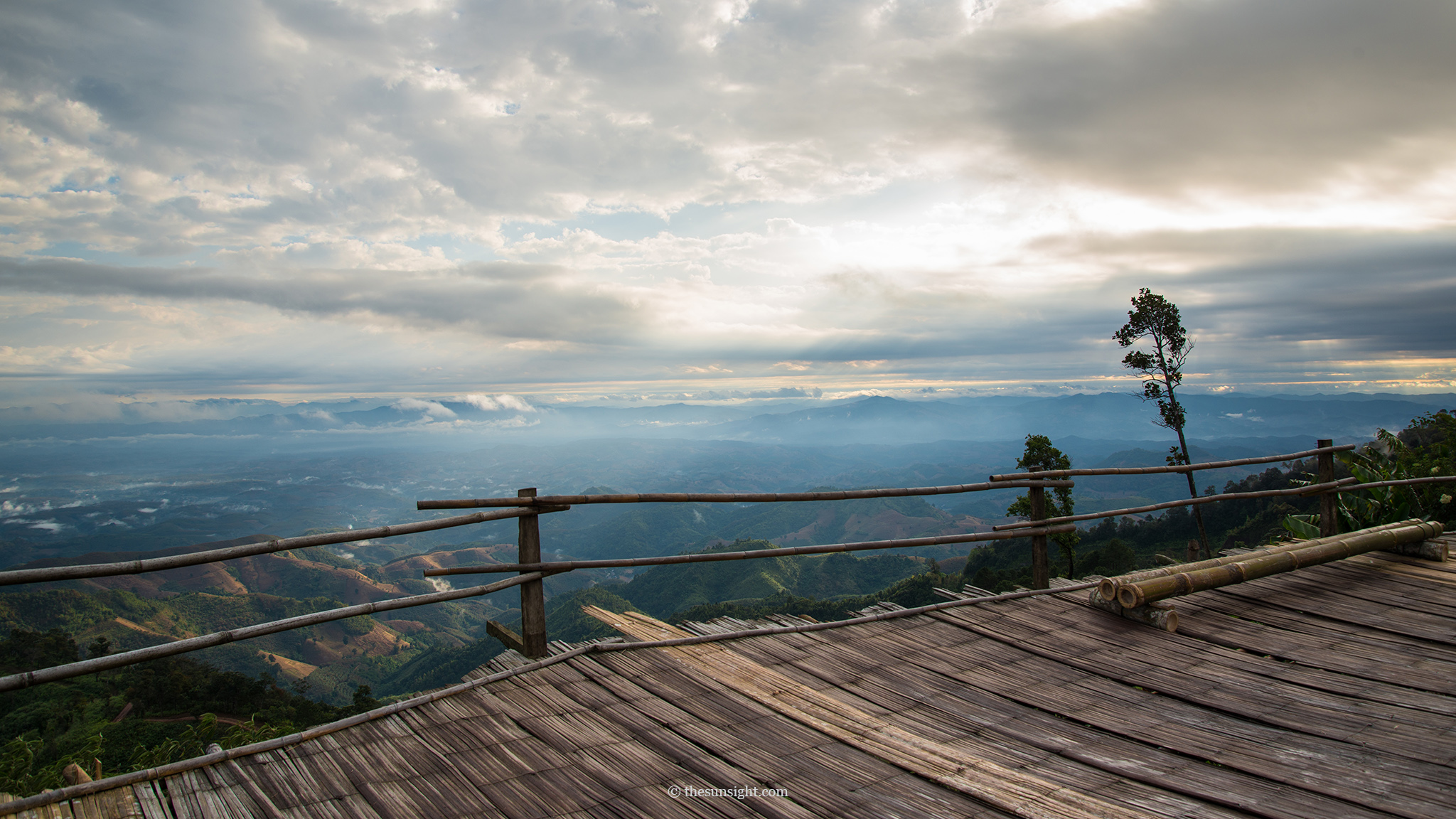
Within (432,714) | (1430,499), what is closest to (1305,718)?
(432,714)

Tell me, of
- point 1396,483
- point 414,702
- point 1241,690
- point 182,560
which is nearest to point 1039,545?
point 1241,690

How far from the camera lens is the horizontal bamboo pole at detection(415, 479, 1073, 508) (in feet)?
9.78

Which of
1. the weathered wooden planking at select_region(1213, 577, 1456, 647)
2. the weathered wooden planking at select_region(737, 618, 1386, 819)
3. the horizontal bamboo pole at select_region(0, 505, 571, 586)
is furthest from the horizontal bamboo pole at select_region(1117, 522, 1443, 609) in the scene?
the horizontal bamboo pole at select_region(0, 505, 571, 586)

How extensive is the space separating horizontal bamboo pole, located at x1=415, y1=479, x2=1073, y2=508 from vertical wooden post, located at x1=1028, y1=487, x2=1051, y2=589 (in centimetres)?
9

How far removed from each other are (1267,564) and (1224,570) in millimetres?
465

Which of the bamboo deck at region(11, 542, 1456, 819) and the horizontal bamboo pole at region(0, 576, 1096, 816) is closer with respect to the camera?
the horizontal bamboo pole at region(0, 576, 1096, 816)

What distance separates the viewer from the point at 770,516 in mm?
159875

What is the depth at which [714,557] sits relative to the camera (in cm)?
370

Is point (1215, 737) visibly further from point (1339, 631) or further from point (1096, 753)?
point (1339, 631)

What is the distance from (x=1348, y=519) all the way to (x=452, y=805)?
8.59m

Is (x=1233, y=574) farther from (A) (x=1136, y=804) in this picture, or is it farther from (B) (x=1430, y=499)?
(B) (x=1430, y=499)

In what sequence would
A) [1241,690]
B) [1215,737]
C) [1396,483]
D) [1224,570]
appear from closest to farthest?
[1215,737], [1241,690], [1224,570], [1396,483]

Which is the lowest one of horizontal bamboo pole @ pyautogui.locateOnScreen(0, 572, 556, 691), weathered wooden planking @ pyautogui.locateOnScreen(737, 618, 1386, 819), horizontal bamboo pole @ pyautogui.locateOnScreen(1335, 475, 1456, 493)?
weathered wooden planking @ pyautogui.locateOnScreen(737, 618, 1386, 819)

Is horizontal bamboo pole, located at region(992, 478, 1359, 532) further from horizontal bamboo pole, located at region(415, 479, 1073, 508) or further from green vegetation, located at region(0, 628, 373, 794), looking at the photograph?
green vegetation, located at region(0, 628, 373, 794)
